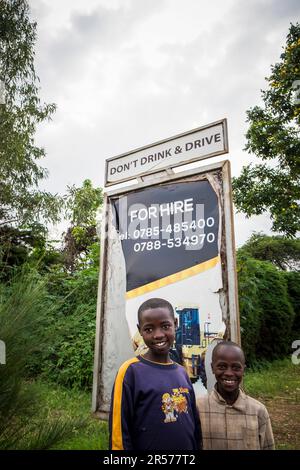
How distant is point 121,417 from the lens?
1386mm

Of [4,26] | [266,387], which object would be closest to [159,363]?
[266,387]

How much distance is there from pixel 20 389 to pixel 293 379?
17.4ft

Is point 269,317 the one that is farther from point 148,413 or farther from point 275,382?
point 148,413

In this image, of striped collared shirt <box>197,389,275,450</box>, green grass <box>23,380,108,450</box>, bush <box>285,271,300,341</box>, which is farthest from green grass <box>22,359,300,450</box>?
bush <box>285,271,300,341</box>

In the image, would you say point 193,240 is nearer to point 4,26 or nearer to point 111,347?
point 111,347

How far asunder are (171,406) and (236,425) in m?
0.30

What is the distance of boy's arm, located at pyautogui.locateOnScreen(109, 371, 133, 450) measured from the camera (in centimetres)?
137

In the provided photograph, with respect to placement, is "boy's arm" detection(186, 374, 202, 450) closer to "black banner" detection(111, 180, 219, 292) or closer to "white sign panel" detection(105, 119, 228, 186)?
"black banner" detection(111, 180, 219, 292)

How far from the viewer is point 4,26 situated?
1061 centimetres

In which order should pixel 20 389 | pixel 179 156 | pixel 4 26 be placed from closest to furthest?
pixel 20 389 < pixel 179 156 < pixel 4 26

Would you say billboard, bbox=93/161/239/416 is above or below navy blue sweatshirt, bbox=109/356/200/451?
above

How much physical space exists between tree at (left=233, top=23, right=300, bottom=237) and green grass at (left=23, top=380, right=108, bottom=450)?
6042 millimetres

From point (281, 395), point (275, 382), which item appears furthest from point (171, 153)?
point (275, 382)

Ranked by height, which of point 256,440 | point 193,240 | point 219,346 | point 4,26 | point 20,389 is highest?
point 4,26
